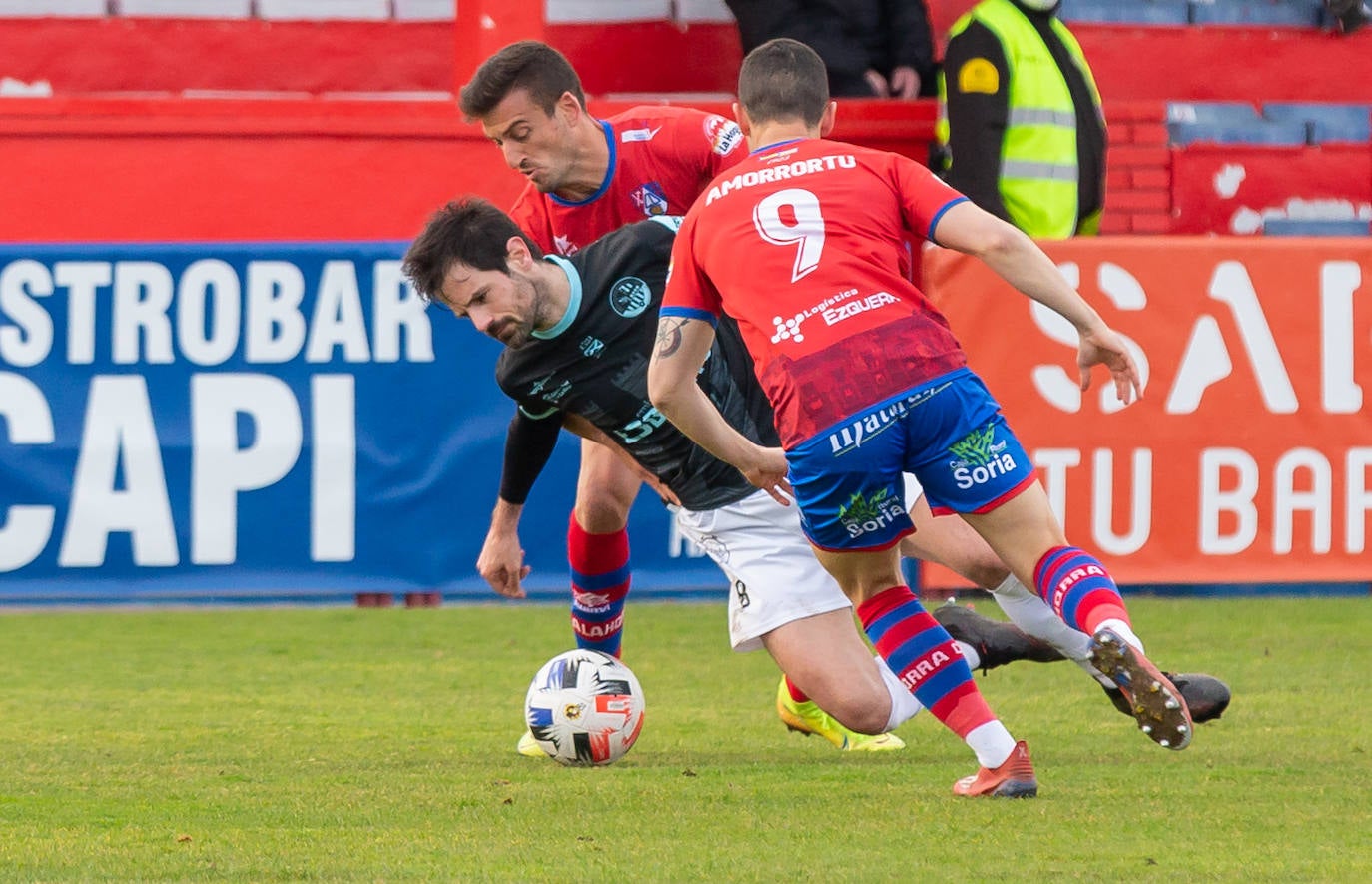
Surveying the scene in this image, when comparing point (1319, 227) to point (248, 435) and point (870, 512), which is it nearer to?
point (248, 435)

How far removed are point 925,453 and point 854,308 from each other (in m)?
0.35

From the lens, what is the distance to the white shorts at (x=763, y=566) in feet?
18.3

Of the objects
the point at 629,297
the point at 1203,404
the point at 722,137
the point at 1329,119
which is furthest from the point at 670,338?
the point at 1329,119

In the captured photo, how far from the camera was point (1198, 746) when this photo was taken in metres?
5.84

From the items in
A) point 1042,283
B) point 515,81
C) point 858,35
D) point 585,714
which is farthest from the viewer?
point 858,35

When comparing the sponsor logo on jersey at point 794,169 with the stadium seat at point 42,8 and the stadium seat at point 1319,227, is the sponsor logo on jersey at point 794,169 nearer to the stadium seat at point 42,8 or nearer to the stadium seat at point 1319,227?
the stadium seat at point 1319,227

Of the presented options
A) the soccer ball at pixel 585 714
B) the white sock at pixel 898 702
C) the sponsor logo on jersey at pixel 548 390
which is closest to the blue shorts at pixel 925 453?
the white sock at pixel 898 702

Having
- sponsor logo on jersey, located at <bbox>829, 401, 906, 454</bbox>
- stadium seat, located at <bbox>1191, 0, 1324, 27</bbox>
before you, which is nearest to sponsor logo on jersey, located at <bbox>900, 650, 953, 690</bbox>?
sponsor logo on jersey, located at <bbox>829, 401, 906, 454</bbox>

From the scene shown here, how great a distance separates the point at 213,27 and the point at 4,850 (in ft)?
30.3

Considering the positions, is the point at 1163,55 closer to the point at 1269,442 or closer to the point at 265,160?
the point at 1269,442

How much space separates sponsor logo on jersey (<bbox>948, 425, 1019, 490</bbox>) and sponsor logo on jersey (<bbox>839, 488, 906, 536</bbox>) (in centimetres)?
18

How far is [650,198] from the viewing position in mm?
6020

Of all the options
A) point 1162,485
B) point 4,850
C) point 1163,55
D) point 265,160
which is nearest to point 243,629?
point 265,160

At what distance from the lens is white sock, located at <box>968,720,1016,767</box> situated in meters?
4.86
